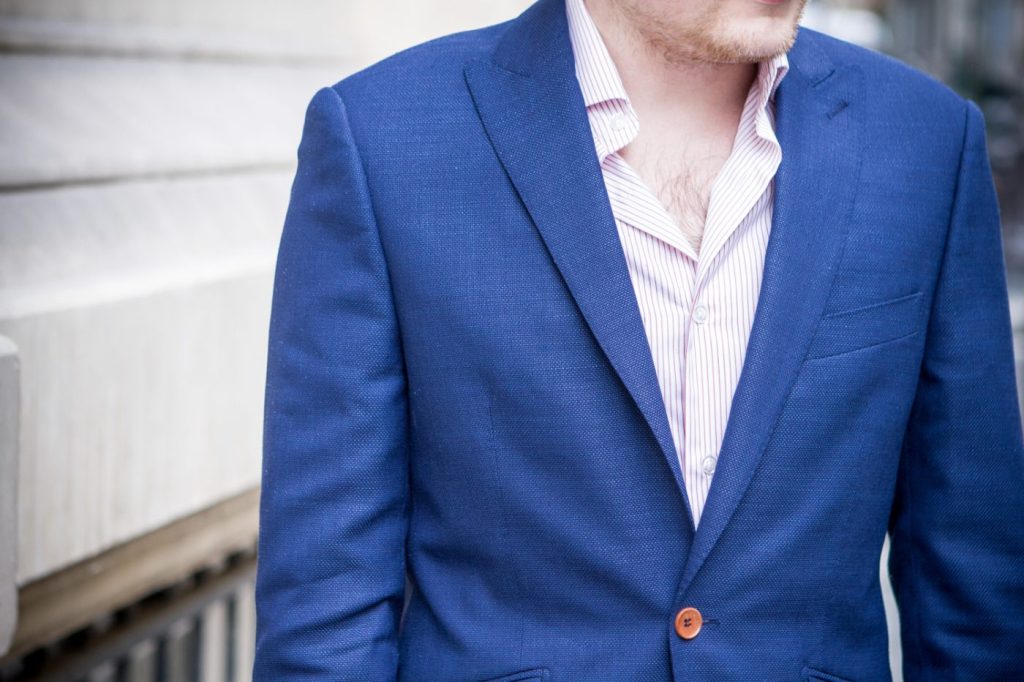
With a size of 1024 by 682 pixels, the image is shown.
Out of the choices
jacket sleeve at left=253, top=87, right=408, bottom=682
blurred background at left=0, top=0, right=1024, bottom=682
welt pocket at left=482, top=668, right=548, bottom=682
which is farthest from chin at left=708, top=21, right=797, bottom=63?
blurred background at left=0, top=0, right=1024, bottom=682

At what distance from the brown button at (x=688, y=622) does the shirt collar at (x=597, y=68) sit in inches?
30.0

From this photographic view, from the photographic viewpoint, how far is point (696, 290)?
71.2 inches

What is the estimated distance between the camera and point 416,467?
191 centimetres

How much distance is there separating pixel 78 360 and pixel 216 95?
3.35 ft

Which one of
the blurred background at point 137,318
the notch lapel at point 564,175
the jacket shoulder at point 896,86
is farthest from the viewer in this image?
the blurred background at point 137,318

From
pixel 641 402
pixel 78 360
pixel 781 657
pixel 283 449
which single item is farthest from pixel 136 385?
pixel 781 657

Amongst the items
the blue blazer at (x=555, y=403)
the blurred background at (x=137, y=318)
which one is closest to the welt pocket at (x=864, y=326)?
the blue blazer at (x=555, y=403)

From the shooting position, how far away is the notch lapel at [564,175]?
5.75ft

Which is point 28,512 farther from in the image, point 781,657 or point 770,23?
point 770,23

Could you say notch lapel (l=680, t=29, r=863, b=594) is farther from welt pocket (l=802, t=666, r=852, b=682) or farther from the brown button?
welt pocket (l=802, t=666, r=852, b=682)

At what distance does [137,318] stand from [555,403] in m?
1.06

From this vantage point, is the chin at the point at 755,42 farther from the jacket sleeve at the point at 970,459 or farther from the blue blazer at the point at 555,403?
the jacket sleeve at the point at 970,459

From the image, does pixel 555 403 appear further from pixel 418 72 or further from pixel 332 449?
pixel 418 72

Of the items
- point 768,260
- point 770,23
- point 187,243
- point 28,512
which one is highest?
point 770,23
